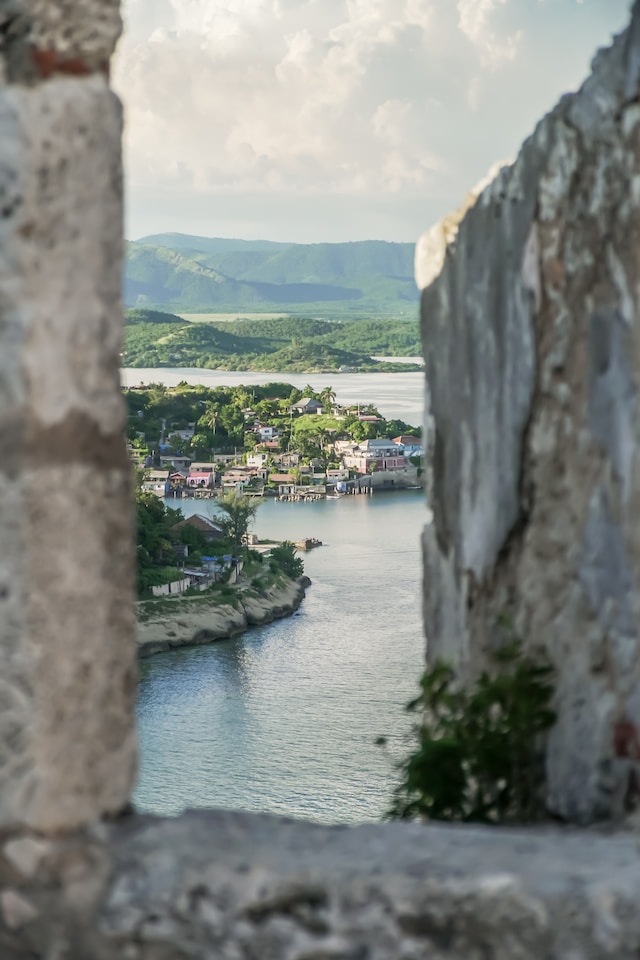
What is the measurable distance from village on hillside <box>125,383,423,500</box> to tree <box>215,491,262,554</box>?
25.9 feet

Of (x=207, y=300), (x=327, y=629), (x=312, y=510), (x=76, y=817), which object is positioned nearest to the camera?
(x=76, y=817)

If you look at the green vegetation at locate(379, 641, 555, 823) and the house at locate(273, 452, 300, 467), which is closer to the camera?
the green vegetation at locate(379, 641, 555, 823)

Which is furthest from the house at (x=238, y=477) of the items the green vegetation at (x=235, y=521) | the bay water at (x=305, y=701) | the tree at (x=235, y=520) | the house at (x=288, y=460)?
the bay water at (x=305, y=701)

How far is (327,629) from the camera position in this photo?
30469 mm

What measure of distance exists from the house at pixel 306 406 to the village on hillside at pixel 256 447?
666 millimetres

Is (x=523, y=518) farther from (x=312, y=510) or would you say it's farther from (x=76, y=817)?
(x=312, y=510)

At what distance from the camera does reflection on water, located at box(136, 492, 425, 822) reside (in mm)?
20078

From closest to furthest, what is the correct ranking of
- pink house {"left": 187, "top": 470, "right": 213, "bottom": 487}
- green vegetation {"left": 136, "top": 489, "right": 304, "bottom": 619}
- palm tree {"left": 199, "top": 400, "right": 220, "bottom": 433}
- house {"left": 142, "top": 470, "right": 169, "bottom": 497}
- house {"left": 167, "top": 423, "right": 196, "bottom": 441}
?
green vegetation {"left": 136, "top": 489, "right": 304, "bottom": 619} < house {"left": 142, "top": 470, "right": 169, "bottom": 497} < pink house {"left": 187, "top": 470, "right": 213, "bottom": 487} < house {"left": 167, "top": 423, "right": 196, "bottom": 441} < palm tree {"left": 199, "top": 400, "right": 220, "bottom": 433}

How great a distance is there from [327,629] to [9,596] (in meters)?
28.8

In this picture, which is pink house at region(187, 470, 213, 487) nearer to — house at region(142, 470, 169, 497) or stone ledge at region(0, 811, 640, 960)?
house at region(142, 470, 169, 497)

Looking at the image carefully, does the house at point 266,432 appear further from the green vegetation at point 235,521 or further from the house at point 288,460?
the green vegetation at point 235,521

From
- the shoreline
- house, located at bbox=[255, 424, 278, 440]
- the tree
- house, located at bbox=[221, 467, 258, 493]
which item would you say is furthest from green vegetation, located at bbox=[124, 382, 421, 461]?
the shoreline

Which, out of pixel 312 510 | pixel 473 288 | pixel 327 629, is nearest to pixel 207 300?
pixel 312 510

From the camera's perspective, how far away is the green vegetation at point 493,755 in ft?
7.57
